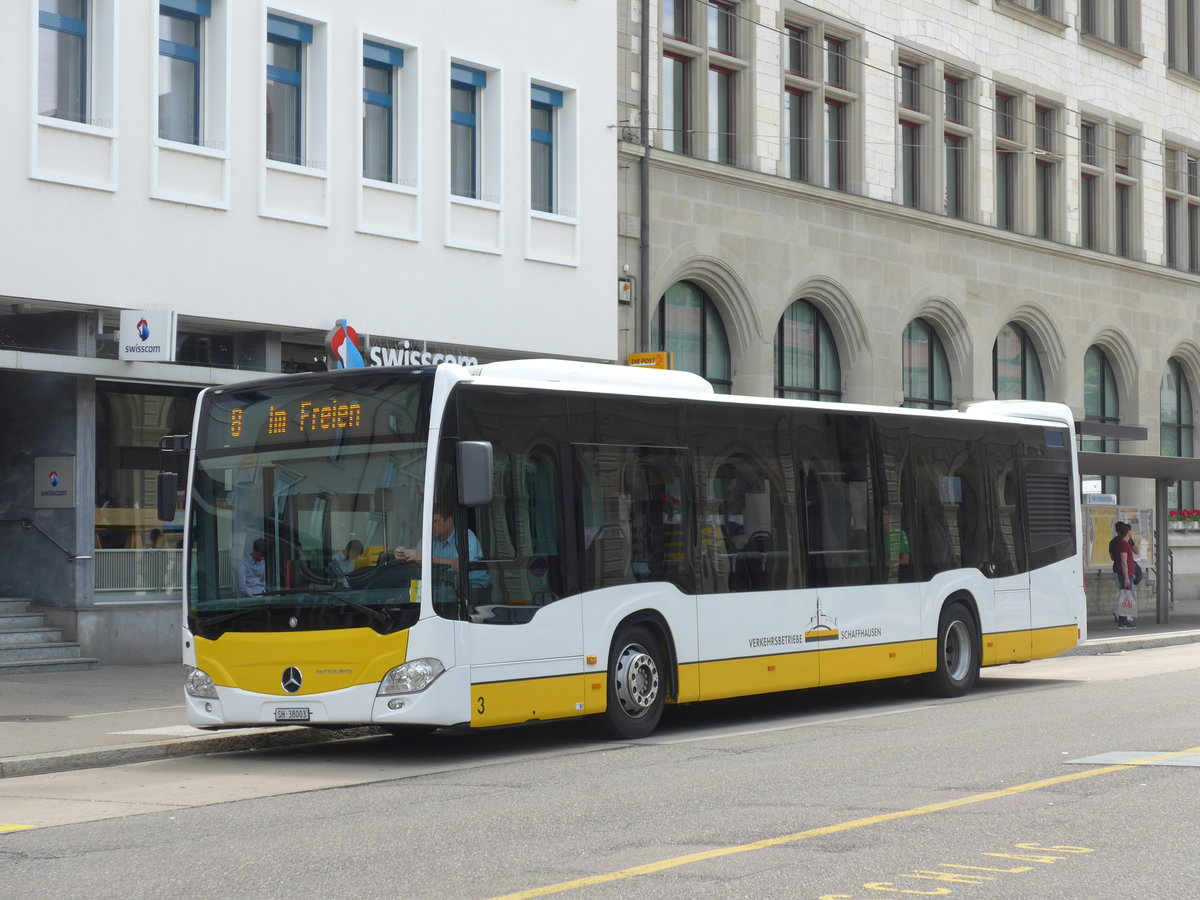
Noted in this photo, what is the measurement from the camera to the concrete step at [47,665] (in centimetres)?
1831

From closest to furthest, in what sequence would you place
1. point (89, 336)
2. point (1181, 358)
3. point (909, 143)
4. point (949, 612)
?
point (949, 612), point (89, 336), point (909, 143), point (1181, 358)

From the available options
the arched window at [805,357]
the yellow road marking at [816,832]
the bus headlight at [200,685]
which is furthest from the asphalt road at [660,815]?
the arched window at [805,357]

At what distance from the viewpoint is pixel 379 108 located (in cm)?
2284

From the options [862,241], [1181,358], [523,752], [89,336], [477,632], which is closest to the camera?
[477,632]

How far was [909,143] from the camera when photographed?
33.3 m

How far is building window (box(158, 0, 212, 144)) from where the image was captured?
66.2 ft

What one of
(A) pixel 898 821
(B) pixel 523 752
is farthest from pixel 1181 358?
(A) pixel 898 821

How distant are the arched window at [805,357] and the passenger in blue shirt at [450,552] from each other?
18289mm

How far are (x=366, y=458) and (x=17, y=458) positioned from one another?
29.8 ft

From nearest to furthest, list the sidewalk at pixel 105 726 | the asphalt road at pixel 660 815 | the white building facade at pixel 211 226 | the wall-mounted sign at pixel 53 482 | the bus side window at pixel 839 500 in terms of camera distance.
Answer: the asphalt road at pixel 660 815 < the sidewalk at pixel 105 726 < the bus side window at pixel 839 500 < the white building facade at pixel 211 226 < the wall-mounted sign at pixel 53 482

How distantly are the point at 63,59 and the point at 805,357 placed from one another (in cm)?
1522

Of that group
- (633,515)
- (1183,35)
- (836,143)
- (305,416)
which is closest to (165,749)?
(305,416)

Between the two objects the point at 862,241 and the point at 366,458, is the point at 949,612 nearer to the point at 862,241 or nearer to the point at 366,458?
the point at 366,458

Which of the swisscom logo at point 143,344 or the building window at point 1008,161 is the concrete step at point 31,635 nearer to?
the swisscom logo at point 143,344
